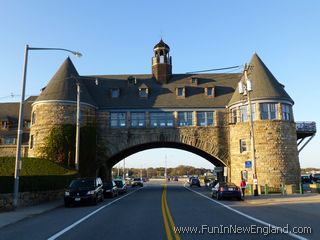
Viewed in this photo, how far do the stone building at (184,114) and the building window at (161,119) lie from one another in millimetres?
25

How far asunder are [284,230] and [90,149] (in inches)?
1220

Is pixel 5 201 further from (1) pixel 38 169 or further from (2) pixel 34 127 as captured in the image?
(2) pixel 34 127

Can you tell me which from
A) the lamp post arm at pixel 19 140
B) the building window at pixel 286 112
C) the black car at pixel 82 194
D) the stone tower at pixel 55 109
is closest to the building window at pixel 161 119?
the stone tower at pixel 55 109

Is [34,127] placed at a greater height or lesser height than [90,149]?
greater

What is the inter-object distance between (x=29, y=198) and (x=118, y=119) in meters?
23.0

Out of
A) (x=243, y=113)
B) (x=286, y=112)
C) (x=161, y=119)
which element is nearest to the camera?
(x=286, y=112)

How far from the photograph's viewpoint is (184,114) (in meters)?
42.7

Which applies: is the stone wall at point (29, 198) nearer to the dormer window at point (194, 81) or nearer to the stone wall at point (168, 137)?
the stone wall at point (168, 137)

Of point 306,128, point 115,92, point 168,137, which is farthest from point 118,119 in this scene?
point 306,128

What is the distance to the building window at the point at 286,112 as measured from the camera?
123 ft

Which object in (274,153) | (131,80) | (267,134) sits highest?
(131,80)

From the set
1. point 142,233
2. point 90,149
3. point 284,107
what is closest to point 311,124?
point 284,107

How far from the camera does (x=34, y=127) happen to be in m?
39.9

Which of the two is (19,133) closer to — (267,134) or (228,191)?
(228,191)
